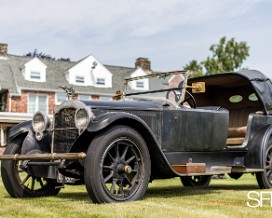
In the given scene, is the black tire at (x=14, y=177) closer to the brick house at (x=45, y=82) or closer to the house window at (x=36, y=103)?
the brick house at (x=45, y=82)

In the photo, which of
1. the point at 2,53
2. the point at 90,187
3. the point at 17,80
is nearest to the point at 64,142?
the point at 90,187

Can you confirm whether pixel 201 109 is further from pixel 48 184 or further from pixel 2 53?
pixel 2 53

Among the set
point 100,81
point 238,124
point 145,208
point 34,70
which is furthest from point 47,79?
point 145,208

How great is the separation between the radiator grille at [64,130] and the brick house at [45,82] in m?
28.3

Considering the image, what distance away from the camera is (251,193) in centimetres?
736

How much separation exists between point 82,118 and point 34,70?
3447 cm

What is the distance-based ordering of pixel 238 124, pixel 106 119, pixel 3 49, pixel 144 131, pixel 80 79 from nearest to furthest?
pixel 106 119
pixel 144 131
pixel 238 124
pixel 3 49
pixel 80 79

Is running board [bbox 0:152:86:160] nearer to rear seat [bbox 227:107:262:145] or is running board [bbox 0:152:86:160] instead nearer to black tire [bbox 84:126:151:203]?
black tire [bbox 84:126:151:203]

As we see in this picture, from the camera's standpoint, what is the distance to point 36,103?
38.7m

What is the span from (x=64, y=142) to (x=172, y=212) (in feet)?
6.44

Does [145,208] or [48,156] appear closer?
[145,208]

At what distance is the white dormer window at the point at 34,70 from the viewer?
39312 millimetres

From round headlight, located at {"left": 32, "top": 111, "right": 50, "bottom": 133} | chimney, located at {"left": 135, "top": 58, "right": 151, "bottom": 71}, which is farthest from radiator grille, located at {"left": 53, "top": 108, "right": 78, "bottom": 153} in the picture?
chimney, located at {"left": 135, "top": 58, "right": 151, "bottom": 71}

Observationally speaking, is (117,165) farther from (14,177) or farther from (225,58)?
(225,58)
